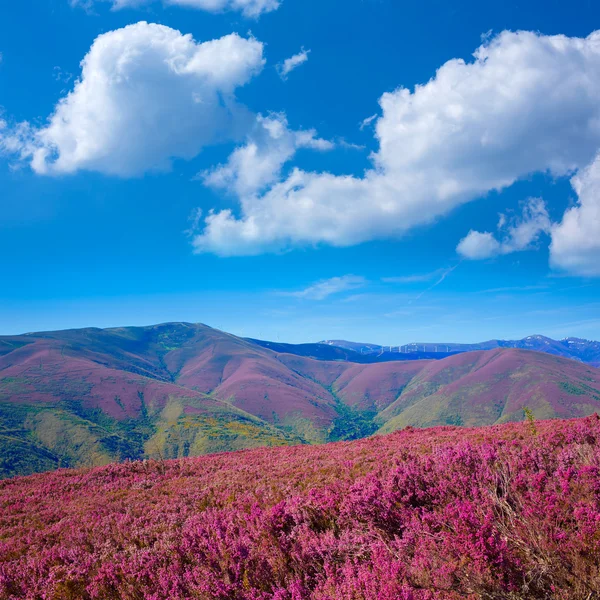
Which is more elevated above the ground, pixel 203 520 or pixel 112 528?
pixel 203 520

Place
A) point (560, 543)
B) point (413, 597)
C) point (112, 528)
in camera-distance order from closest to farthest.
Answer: point (413, 597), point (560, 543), point (112, 528)

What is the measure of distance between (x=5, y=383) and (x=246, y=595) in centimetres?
25123

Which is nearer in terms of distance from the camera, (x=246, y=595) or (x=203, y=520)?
(x=246, y=595)

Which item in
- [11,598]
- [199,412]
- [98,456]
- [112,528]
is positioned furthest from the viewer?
[199,412]

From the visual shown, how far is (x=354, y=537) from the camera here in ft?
18.6

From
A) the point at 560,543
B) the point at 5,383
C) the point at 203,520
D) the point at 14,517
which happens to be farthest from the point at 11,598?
the point at 5,383

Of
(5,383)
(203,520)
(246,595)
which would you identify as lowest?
(5,383)

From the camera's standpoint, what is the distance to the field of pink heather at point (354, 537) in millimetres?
4211

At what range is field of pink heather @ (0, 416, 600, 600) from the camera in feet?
13.8

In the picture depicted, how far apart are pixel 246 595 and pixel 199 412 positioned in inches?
7743

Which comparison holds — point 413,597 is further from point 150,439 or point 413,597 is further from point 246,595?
point 150,439

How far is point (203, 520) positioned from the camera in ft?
25.8

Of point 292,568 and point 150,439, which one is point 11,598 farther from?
point 150,439

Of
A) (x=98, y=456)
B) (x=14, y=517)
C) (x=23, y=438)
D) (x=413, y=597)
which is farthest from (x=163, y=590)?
(x=23, y=438)
